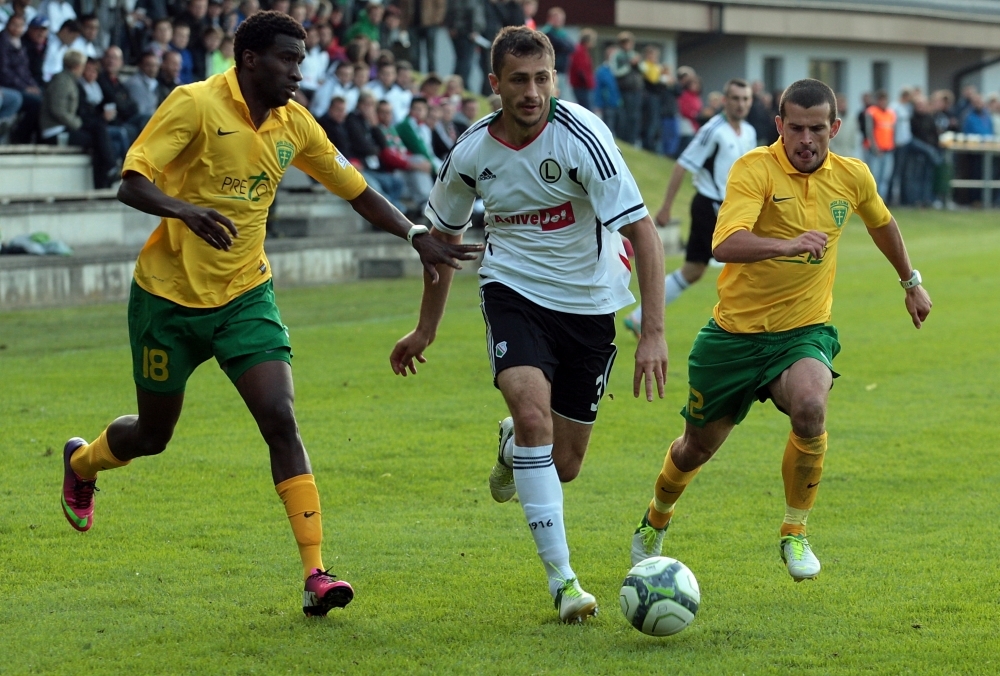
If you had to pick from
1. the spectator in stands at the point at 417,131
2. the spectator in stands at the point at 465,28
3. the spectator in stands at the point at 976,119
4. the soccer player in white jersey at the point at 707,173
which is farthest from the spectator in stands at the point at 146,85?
the spectator in stands at the point at 976,119

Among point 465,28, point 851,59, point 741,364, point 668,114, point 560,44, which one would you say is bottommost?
point 741,364

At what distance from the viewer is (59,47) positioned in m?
18.7

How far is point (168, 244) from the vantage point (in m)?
5.90

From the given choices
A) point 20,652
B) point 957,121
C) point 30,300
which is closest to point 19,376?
point 30,300

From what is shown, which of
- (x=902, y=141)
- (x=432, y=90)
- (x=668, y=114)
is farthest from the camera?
(x=902, y=141)

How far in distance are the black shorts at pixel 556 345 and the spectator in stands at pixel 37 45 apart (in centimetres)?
1406

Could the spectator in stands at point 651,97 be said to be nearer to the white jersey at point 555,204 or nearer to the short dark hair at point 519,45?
the white jersey at point 555,204

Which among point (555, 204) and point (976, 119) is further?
point (976, 119)

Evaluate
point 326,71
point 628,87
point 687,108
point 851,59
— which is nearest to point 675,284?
point 326,71

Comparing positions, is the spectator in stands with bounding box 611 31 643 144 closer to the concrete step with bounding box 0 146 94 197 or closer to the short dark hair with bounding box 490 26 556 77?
the concrete step with bounding box 0 146 94 197

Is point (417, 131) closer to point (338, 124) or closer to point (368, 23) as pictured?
point (338, 124)

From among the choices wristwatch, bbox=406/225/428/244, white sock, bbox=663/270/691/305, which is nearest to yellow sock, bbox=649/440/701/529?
wristwatch, bbox=406/225/428/244

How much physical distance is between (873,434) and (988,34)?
43131mm

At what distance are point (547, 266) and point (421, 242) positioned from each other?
21.0 inches
